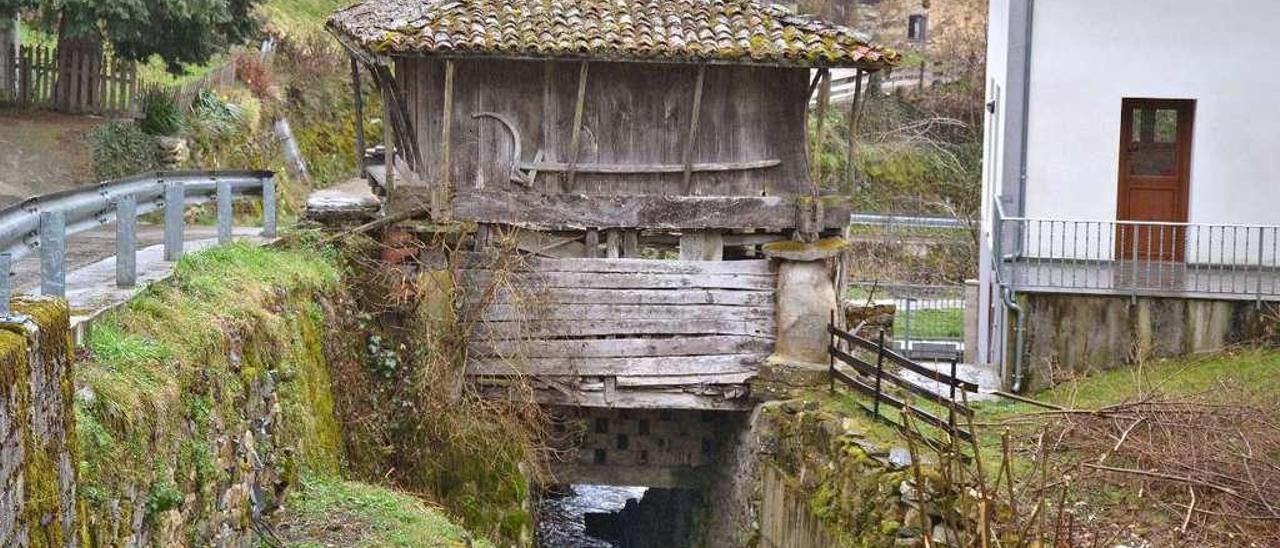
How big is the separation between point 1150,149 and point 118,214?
1289cm

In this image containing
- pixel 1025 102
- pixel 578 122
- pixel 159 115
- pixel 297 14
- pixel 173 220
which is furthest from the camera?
pixel 297 14

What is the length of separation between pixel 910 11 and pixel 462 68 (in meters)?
29.1

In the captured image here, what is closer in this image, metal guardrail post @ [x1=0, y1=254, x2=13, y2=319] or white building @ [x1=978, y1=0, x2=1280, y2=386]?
metal guardrail post @ [x1=0, y1=254, x2=13, y2=319]

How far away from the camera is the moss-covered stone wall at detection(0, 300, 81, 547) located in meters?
5.11

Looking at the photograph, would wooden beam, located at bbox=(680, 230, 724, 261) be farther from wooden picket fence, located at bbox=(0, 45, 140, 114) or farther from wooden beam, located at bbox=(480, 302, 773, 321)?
wooden picket fence, located at bbox=(0, 45, 140, 114)

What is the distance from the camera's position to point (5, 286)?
19.0 feet

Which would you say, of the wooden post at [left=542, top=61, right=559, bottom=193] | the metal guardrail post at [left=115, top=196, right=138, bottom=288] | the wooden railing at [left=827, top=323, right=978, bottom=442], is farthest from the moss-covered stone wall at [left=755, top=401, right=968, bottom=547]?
the metal guardrail post at [left=115, top=196, right=138, bottom=288]

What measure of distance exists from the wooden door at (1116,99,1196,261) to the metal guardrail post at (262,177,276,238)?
9.75 m

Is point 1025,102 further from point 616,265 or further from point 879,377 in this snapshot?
point 879,377

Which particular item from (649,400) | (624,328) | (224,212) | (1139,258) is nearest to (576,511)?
(649,400)

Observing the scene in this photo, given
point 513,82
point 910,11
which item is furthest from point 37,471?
point 910,11

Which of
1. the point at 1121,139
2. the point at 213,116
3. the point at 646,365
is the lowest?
the point at 646,365

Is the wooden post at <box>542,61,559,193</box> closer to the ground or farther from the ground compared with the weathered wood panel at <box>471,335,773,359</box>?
farther from the ground

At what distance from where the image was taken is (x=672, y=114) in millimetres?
14719
